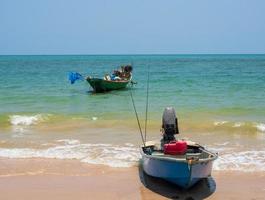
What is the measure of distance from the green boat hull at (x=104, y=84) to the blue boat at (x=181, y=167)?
20.5 m

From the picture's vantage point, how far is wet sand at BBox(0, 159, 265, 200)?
9.23 meters

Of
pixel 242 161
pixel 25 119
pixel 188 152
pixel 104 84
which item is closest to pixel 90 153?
pixel 188 152

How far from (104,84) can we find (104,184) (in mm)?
20479

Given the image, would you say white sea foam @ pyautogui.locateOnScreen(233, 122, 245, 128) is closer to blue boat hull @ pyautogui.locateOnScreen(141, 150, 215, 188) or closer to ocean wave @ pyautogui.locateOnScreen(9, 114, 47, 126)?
blue boat hull @ pyautogui.locateOnScreen(141, 150, 215, 188)

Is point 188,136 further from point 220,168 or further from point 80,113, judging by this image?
point 80,113

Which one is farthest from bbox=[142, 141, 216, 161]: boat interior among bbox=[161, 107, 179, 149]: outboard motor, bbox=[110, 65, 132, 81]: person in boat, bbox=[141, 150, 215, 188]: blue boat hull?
bbox=[110, 65, 132, 81]: person in boat

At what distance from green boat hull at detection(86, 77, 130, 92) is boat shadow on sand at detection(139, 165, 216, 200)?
2014 centimetres

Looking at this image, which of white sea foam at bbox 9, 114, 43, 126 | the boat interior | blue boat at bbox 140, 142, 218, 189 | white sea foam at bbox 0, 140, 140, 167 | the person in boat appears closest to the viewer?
blue boat at bbox 140, 142, 218, 189

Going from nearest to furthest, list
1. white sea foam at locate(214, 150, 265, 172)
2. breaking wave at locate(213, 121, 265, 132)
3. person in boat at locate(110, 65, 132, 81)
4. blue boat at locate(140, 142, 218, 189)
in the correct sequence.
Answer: blue boat at locate(140, 142, 218, 189)
white sea foam at locate(214, 150, 265, 172)
breaking wave at locate(213, 121, 265, 132)
person in boat at locate(110, 65, 132, 81)

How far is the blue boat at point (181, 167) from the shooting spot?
8.88 m

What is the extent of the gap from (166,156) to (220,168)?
234cm

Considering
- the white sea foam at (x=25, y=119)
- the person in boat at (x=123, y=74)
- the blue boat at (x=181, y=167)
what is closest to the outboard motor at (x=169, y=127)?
the blue boat at (x=181, y=167)

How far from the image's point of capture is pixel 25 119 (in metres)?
18.9

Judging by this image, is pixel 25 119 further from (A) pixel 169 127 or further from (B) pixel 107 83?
(B) pixel 107 83
